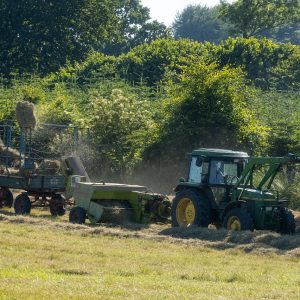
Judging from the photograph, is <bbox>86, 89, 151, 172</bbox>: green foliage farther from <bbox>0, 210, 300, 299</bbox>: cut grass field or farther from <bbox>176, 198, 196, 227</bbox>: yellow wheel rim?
<bbox>0, 210, 300, 299</bbox>: cut grass field

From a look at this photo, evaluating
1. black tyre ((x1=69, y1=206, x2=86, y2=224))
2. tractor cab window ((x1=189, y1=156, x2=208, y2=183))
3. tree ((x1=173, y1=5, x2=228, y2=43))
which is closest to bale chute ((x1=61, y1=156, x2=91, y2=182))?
black tyre ((x1=69, y1=206, x2=86, y2=224))

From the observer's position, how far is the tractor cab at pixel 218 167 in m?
23.4

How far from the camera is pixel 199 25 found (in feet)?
478

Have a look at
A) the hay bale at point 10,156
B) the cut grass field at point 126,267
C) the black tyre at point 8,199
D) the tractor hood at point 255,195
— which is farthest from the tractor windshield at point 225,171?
the hay bale at point 10,156

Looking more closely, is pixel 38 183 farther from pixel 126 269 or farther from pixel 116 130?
pixel 126 269

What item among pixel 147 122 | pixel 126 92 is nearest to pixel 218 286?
pixel 147 122

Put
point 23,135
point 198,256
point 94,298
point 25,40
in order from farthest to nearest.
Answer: point 25,40, point 23,135, point 198,256, point 94,298

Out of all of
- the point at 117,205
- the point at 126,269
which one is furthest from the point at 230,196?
the point at 126,269

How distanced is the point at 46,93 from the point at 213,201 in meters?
21.3

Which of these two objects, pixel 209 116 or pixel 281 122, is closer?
pixel 209 116

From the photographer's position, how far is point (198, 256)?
18.6 m

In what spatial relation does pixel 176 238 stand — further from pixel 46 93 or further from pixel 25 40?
pixel 25 40

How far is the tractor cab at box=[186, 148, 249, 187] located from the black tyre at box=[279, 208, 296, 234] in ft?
5.09

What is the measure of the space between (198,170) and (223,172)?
647 millimetres
